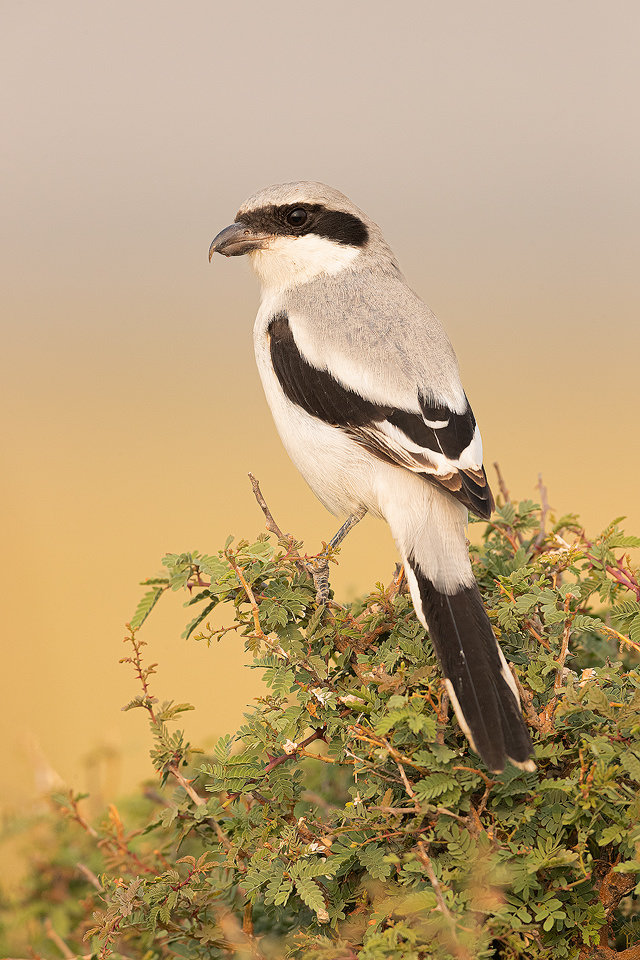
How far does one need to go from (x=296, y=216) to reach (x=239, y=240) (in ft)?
0.59

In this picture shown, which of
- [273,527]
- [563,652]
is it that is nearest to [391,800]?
[563,652]

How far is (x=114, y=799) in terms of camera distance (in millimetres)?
2053

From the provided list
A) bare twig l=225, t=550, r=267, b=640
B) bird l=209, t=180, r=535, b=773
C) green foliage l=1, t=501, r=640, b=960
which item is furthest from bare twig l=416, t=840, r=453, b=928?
bare twig l=225, t=550, r=267, b=640

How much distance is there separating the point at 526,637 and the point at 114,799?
1.20 metres

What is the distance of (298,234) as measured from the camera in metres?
2.32

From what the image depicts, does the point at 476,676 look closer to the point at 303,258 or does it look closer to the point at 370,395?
the point at 370,395

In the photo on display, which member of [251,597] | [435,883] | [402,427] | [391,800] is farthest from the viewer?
[402,427]

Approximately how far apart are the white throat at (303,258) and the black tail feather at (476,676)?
1124mm

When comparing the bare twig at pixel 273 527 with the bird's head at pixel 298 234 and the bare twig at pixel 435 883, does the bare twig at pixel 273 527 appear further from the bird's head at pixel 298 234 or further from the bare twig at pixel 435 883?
the bird's head at pixel 298 234

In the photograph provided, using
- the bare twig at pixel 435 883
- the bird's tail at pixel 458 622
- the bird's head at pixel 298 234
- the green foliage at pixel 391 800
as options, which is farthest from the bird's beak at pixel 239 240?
the bare twig at pixel 435 883

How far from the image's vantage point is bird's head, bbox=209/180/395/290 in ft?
7.57

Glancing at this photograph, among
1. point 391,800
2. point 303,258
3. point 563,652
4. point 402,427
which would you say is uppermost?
point 303,258

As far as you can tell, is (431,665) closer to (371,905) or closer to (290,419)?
(371,905)

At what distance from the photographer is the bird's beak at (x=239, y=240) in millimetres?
2332
